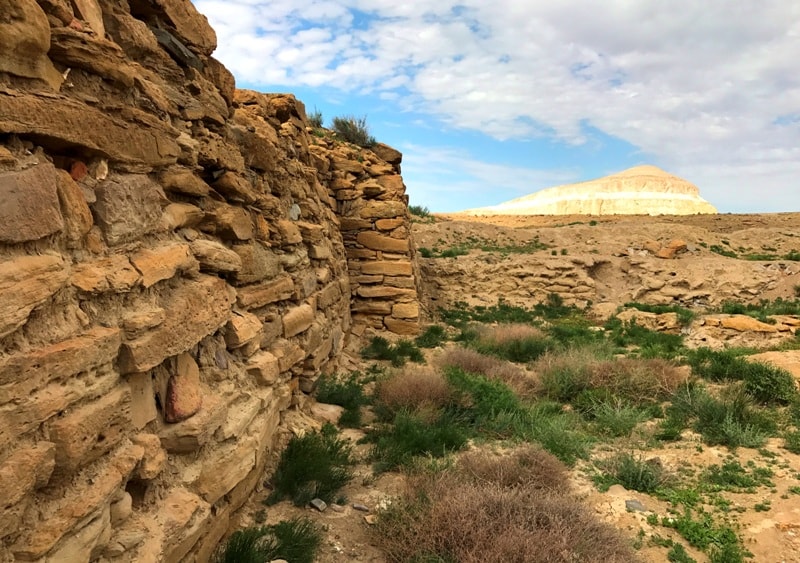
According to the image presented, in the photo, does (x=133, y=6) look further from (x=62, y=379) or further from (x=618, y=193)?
(x=618, y=193)

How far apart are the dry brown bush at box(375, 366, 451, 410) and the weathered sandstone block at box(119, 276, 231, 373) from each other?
9.35 ft

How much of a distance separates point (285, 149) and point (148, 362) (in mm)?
4321

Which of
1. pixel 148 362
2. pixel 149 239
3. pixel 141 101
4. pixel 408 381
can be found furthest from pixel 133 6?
pixel 408 381

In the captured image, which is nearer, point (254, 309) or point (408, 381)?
point (254, 309)

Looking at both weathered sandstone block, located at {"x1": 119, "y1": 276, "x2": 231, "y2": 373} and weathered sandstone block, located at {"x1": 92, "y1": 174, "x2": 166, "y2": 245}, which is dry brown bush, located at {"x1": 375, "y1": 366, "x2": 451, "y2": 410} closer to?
weathered sandstone block, located at {"x1": 119, "y1": 276, "x2": 231, "y2": 373}

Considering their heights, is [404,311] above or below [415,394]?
above

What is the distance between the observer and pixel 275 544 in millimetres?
3365

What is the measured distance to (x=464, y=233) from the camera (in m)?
20.1

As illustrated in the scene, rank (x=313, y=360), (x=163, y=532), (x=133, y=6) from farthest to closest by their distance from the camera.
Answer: (x=313, y=360)
(x=133, y=6)
(x=163, y=532)

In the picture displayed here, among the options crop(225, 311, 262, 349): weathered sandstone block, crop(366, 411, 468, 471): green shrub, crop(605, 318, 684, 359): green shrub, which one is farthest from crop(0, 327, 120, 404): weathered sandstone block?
crop(605, 318, 684, 359): green shrub

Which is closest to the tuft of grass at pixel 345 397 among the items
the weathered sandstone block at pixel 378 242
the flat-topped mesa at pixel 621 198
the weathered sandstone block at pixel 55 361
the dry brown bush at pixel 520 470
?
the dry brown bush at pixel 520 470

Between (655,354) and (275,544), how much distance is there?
794 centimetres

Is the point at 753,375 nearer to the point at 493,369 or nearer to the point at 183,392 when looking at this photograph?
the point at 493,369

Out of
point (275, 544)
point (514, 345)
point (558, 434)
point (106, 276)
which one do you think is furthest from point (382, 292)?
point (106, 276)
